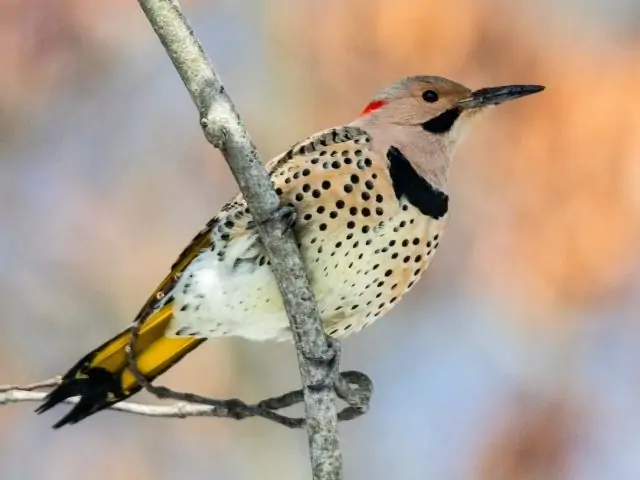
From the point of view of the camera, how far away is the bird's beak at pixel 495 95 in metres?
1.08

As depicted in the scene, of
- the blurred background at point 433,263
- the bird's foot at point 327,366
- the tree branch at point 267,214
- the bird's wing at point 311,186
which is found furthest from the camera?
the blurred background at point 433,263

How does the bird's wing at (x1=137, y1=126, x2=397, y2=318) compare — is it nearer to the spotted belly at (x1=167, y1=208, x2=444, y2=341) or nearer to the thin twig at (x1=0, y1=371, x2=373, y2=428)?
the spotted belly at (x1=167, y1=208, x2=444, y2=341)

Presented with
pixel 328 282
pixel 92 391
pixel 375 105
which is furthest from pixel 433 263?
pixel 92 391

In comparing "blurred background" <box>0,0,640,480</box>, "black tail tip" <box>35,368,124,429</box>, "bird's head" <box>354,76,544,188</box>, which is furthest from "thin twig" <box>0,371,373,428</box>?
"blurred background" <box>0,0,640,480</box>

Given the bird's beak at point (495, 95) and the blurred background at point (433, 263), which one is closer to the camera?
the bird's beak at point (495, 95)

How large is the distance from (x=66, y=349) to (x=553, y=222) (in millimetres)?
862

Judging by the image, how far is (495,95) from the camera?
1104 mm

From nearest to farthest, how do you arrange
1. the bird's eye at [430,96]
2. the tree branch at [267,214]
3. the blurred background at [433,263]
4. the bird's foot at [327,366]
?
the tree branch at [267,214] < the bird's foot at [327,366] < the bird's eye at [430,96] < the blurred background at [433,263]

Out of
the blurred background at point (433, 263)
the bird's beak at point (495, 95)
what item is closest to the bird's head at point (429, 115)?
the bird's beak at point (495, 95)

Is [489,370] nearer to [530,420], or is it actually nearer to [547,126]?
[530,420]

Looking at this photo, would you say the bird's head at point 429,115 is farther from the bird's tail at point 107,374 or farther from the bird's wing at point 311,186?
the bird's tail at point 107,374

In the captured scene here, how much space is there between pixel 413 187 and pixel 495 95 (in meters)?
0.16

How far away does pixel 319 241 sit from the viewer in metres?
1.01

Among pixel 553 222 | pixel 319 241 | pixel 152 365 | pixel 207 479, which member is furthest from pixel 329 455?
pixel 553 222
